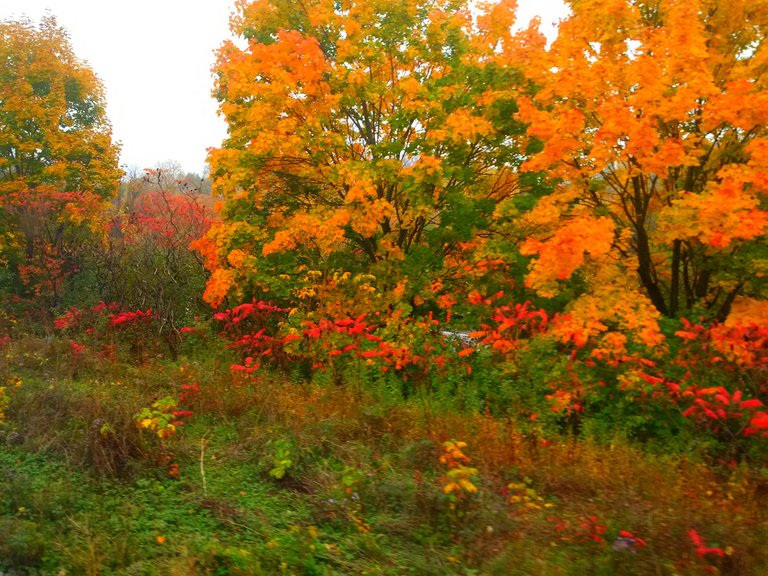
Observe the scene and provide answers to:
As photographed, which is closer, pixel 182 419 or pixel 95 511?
pixel 95 511

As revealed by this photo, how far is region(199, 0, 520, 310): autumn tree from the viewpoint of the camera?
9.93m

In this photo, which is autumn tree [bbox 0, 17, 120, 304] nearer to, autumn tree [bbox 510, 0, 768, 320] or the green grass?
the green grass

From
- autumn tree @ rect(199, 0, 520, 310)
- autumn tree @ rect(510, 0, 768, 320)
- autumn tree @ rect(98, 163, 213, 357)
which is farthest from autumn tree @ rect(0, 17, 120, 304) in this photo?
autumn tree @ rect(510, 0, 768, 320)

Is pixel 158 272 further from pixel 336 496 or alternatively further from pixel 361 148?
pixel 336 496

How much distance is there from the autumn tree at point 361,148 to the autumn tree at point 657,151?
133 centimetres

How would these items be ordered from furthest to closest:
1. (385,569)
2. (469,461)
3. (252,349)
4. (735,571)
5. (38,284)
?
(38,284), (252,349), (469,461), (385,569), (735,571)

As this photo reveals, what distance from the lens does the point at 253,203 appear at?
442 inches

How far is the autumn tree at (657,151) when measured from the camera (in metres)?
7.38

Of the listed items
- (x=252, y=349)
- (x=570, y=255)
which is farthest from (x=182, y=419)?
(x=570, y=255)

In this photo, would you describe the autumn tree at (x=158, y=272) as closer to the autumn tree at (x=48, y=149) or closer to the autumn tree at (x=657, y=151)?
the autumn tree at (x=48, y=149)

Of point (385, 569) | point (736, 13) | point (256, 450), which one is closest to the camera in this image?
point (385, 569)

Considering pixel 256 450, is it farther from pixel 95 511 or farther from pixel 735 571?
pixel 735 571

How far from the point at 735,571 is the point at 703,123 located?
20.0 ft

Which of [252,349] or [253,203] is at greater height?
[253,203]
